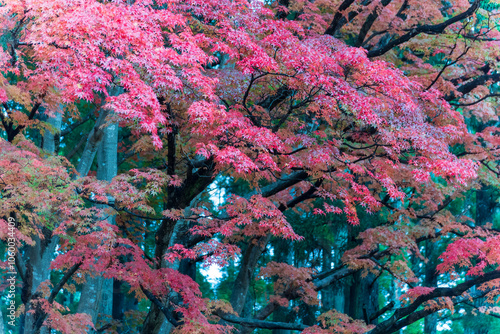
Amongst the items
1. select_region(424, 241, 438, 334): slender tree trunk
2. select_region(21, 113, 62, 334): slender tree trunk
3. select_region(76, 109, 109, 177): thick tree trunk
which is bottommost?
select_region(21, 113, 62, 334): slender tree trunk

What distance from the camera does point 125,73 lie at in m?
6.01

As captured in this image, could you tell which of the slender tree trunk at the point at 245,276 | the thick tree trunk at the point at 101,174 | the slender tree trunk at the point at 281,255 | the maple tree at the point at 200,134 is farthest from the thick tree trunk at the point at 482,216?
the thick tree trunk at the point at 101,174

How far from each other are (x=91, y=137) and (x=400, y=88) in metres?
5.74

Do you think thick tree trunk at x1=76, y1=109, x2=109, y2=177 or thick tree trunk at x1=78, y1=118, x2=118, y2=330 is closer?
thick tree trunk at x1=76, y1=109, x2=109, y2=177

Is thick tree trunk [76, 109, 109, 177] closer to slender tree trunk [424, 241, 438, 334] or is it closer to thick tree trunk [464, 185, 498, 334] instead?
thick tree trunk [464, 185, 498, 334]

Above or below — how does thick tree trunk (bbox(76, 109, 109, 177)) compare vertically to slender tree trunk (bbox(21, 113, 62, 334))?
above

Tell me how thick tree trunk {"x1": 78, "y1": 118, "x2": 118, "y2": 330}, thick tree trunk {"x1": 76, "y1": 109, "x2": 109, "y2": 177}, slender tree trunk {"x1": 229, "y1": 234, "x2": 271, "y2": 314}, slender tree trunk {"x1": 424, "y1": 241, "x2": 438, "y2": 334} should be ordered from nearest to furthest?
1. thick tree trunk {"x1": 76, "y1": 109, "x2": 109, "y2": 177}
2. thick tree trunk {"x1": 78, "y1": 118, "x2": 118, "y2": 330}
3. slender tree trunk {"x1": 229, "y1": 234, "x2": 271, "y2": 314}
4. slender tree trunk {"x1": 424, "y1": 241, "x2": 438, "y2": 334}

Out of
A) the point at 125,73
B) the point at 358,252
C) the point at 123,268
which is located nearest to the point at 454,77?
the point at 358,252

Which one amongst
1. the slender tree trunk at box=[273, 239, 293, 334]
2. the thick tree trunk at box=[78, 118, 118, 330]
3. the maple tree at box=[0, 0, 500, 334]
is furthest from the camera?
the slender tree trunk at box=[273, 239, 293, 334]

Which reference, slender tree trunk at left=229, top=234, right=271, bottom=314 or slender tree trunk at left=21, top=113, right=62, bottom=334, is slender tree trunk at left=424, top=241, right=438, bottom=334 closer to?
slender tree trunk at left=229, top=234, right=271, bottom=314

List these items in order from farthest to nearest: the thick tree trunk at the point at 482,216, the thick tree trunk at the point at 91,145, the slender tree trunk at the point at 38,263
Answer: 1. the thick tree trunk at the point at 482,216
2. the thick tree trunk at the point at 91,145
3. the slender tree trunk at the point at 38,263

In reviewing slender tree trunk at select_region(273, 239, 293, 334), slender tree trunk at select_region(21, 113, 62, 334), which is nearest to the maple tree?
slender tree trunk at select_region(21, 113, 62, 334)

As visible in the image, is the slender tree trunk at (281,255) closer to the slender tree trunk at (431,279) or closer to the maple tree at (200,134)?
the maple tree at (200,134)

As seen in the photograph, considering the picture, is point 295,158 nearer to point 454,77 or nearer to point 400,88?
point 400,88
